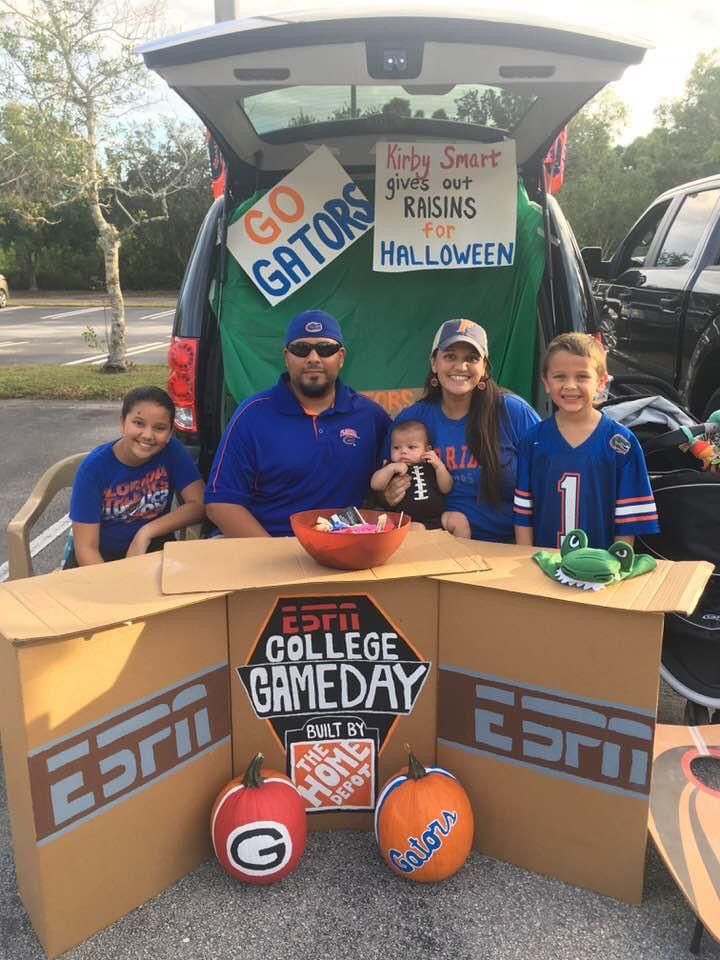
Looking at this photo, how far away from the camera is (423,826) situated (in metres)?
2.11

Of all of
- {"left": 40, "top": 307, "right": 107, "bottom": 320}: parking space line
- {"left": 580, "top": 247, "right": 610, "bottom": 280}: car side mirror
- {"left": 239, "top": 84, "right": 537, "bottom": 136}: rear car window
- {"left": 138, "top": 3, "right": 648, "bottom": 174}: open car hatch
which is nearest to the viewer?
{"left": 138, "top": 3, "right": 648, "bottom": 174}: open car hatch

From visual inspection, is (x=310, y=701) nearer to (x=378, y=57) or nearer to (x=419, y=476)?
(x=419, y=476)

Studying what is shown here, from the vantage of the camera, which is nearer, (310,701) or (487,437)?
(310,701)

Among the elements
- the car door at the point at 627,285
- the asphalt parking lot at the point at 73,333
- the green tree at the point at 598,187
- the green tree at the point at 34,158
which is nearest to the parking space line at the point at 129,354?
the asphalt parking lot at the point at 73,333

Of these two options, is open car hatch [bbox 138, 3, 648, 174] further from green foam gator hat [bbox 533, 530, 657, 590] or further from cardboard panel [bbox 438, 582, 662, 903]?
cardboard panel [bbox 438, 582, 662, 903]

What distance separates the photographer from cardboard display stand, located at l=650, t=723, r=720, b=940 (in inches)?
79.1

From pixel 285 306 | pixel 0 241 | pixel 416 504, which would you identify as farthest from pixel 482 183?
pixel 0 241

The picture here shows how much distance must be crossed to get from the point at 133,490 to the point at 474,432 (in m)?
1.28

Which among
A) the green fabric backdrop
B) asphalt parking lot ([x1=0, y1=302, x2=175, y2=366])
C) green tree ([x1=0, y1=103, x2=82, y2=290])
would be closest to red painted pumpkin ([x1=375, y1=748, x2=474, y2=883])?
the green fabric backdrop

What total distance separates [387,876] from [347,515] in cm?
100

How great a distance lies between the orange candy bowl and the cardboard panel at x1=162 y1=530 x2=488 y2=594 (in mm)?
25

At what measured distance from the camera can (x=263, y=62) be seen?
2586 millimetres

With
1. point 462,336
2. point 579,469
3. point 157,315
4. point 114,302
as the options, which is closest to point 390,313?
point 462,336

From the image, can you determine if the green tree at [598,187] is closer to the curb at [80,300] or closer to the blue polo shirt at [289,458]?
the curb at [80,300]
